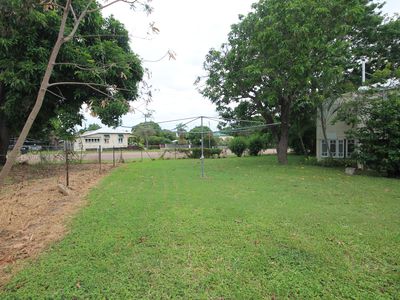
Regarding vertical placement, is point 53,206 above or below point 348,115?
below

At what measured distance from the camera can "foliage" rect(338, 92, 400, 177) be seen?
32.0 ft

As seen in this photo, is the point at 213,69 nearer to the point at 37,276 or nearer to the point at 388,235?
the point at 388,235

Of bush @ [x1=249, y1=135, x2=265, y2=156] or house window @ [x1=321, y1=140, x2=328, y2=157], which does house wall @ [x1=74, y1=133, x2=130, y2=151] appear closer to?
bush @ [x1=249, y1=135, x2=265, y2=156]

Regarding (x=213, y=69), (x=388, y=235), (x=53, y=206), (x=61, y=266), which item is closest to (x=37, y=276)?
(x=61, y=266)

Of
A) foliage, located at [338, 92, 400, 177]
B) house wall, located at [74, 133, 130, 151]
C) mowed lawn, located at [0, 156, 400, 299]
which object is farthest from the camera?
house wall, located at [74, 133, 130, 151]

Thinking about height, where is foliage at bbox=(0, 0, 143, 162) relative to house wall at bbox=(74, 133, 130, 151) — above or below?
above

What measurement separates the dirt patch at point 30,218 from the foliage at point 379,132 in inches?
442

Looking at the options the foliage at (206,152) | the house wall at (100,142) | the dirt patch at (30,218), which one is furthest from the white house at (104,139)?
the dirt patch at (30,218)

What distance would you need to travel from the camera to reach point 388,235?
3.73m

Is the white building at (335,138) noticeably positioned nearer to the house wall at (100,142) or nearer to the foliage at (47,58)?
the foliage at (47,58)

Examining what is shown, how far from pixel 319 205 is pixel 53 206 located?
609 centimetres

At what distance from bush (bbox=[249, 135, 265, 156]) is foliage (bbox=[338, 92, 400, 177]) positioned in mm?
14954

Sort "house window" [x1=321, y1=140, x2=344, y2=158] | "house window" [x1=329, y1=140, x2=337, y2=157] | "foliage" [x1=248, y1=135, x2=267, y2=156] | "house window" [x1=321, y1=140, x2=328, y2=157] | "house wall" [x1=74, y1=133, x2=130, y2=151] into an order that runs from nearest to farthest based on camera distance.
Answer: "house window" [x1=321, y1=140, x2=344, y2=158]
"house window" [x1=329, y1=140, x2=337, y2=157]
"house window" [x1=321, y1=140, x2=328, y2=157]
"foliage" [x1=248, y1=135, x2=267, y2=156]
"house wall" [x1=74, y1=133, x2=130, y2=151]

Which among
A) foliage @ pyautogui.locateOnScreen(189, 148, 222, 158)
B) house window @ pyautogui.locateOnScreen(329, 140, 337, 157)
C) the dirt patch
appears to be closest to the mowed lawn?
the dirt patch
